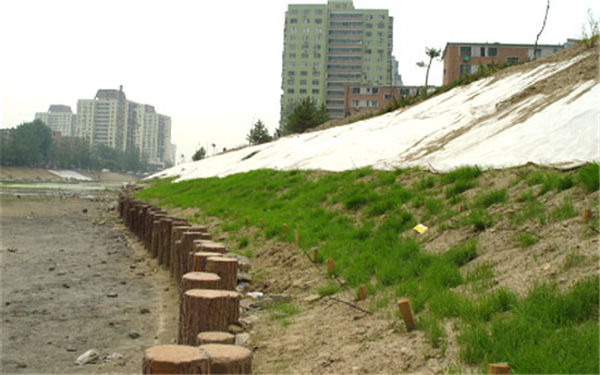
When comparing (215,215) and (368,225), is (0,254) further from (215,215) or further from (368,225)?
(368,225)

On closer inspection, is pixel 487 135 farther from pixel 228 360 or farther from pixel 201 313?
pixel 228 360

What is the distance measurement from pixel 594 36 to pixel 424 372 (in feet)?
48.9

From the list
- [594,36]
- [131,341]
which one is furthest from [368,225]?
[594,36]

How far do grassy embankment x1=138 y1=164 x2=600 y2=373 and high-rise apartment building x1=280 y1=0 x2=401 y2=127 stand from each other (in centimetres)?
12006

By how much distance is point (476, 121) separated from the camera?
A: 47.2ft

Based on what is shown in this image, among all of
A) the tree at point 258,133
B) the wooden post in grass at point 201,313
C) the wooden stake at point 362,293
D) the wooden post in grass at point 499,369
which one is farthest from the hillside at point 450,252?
the tree at point 258,133

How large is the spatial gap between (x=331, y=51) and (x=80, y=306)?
13166 centimetres

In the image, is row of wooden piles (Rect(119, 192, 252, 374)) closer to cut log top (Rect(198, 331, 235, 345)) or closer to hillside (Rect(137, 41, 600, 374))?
cut log top (Rect(198, 331, 235, 345))

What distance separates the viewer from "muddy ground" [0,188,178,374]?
549 cm

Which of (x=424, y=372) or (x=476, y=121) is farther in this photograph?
(x=476, y=121)

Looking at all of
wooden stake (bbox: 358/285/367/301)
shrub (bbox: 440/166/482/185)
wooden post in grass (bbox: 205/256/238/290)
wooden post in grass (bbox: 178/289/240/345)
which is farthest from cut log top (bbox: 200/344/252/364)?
shrub (bbox: 440/166/482/185)

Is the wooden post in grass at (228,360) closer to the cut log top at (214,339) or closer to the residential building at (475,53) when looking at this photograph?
the cut log top at (214,339)

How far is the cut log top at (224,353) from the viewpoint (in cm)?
335

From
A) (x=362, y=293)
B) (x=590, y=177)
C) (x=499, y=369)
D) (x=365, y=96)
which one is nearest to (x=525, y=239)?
(x=590, y=177)
